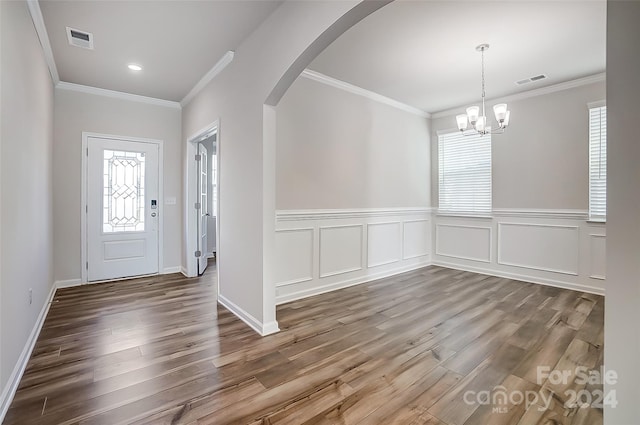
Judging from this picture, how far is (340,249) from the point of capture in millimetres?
4148

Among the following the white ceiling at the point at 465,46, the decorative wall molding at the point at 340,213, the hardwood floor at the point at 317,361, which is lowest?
the hardwood floor at the point at 317,361

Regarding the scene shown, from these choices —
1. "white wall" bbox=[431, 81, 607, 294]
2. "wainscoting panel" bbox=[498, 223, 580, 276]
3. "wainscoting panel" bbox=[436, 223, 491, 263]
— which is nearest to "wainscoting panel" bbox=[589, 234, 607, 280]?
"white wall" bbox=[431, 81, 607, 294]

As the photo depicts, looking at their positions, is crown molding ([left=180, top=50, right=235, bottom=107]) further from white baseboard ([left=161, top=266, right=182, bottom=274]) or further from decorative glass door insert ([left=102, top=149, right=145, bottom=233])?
white baseboard ([left=161, top=266, right=182, bottom=274])

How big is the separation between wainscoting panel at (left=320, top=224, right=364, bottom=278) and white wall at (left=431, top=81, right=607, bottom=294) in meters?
2.18

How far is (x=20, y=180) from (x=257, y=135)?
1784 millimetres

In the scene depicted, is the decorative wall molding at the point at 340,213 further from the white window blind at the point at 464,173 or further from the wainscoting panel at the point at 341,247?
the white window blind at the point at 464,173

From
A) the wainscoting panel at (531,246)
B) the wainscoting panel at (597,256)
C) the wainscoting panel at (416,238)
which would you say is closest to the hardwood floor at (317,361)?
the wainscoting panel at (597,256)

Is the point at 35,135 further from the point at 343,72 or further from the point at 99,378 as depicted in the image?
the point at 343,72

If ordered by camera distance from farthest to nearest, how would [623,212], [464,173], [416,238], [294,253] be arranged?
1. [416,238]
2. [464,173]
3. [294,253]
4. [623,212]

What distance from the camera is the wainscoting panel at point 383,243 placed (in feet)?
15.0

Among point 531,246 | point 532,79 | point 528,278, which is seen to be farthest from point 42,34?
point 528,278

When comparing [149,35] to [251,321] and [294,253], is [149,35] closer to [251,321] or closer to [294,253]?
[294,253]

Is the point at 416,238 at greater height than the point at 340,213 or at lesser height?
lesser

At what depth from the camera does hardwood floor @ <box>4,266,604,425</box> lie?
171 centimetres
